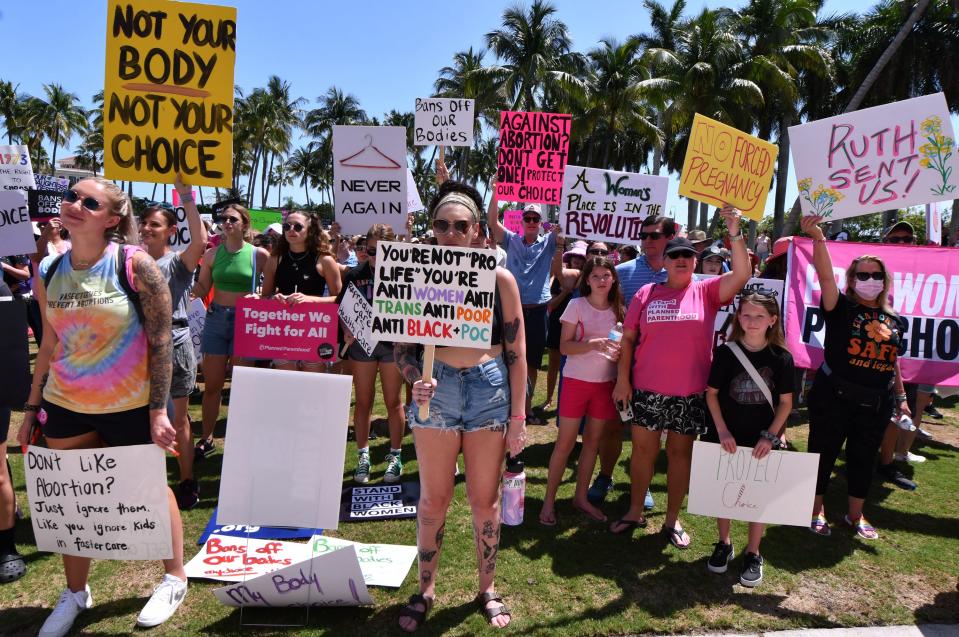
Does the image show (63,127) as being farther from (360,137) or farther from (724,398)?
(724,398)

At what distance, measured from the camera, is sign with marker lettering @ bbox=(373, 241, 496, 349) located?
2.75 metres

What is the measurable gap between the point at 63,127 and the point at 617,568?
75.6 m

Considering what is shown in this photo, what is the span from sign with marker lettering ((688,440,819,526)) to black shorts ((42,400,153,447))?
3.07m

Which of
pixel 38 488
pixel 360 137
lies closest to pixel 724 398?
pixel 38 488

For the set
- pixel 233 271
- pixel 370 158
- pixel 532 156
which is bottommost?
pixel 233 271

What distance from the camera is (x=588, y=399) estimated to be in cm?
430

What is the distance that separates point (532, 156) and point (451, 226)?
501cm

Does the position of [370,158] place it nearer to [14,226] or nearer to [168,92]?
[168,92]

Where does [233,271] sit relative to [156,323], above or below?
above

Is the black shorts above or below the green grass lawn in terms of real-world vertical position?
above

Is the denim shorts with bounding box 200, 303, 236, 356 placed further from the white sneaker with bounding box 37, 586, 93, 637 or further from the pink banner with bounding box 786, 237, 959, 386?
the pink banner with bounding box 786, 237, 959, 386

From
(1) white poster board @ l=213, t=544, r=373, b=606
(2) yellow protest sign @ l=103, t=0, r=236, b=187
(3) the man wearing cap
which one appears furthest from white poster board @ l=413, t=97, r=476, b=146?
(1) white poster board @ l=213, t=544, r=373, b=606

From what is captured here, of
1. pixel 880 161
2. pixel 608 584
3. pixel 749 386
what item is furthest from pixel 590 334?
pixel 880 161

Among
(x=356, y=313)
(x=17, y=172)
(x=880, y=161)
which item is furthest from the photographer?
(x=17, y=172)
